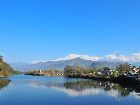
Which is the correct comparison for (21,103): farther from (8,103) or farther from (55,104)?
(55,104)

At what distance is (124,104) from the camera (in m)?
72.2

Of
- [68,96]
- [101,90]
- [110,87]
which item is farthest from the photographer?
[110,87]

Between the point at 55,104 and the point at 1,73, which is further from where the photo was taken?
the point at 1,73

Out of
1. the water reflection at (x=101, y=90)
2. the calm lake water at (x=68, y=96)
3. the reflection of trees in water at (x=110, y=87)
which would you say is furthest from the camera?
the reflection of trees in water at (x=110, y=87)

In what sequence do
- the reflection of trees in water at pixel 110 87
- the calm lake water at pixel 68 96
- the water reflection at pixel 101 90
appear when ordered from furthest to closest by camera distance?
the reflection of trees in water at pixel 110 87, the water reflection at pixel 101 90, the calm lake water at pixel 68 96

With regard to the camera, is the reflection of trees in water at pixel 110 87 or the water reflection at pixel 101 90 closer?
the water reflection at pixel 101 90

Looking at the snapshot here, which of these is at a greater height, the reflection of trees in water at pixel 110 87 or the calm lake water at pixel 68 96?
the reflection of trees in water at pixel 110 87

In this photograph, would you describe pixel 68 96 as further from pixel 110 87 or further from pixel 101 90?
pixel 110 87

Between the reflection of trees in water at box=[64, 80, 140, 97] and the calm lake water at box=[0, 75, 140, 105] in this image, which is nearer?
the calm lake water at box=[0, 75, 140, 105]

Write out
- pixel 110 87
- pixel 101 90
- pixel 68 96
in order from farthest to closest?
pixel 110 87, pixel 101 90, pixel 68 96

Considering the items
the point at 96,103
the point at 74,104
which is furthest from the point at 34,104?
the point at 96,103

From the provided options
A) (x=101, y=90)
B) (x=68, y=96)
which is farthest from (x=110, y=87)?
(x=68, y=96)

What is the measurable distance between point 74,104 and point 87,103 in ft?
13.0

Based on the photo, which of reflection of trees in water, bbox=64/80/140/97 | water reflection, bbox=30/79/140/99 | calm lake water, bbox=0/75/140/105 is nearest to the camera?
calm lake water, bbox=0/75/140/105
